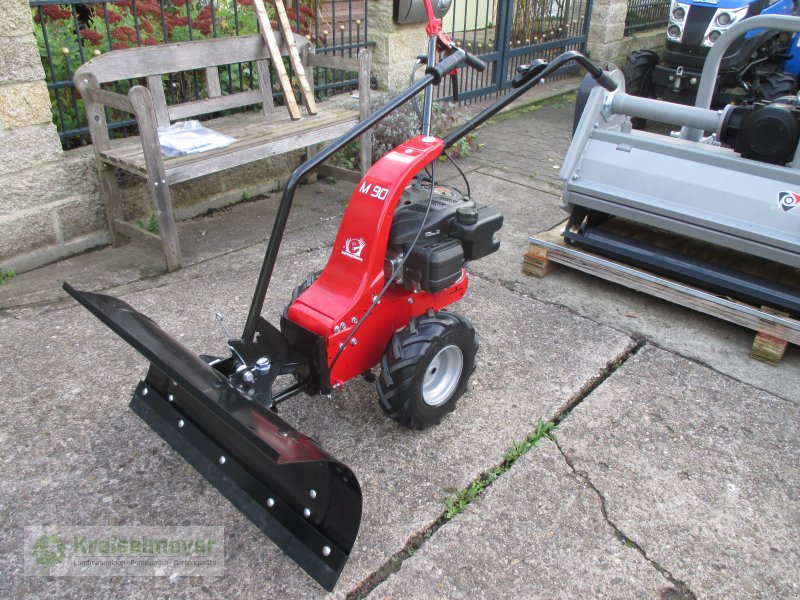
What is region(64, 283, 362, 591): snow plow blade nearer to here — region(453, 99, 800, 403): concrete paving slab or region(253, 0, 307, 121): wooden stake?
region(453, 99, 800, 403): concrete paving slab

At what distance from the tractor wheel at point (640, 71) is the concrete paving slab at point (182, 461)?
402cm

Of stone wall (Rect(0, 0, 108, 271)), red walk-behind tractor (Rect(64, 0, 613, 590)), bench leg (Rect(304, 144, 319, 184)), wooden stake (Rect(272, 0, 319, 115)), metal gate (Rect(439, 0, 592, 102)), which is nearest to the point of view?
red walk-behind tractor (Rect(64, 0, 613, 590))

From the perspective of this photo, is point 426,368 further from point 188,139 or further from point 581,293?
point 188,139

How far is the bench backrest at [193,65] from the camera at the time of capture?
3678 mm

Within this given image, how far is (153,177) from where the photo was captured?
338cm

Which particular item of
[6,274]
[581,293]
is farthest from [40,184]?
[581,293]

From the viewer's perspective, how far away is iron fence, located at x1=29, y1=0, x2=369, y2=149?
382 cm

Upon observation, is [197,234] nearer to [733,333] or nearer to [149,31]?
[149,31]

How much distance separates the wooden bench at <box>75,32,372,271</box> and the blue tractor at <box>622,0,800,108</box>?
131 inches

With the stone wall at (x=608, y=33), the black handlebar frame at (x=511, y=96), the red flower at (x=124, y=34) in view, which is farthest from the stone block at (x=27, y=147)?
the stone wall at (x=608, y=33)

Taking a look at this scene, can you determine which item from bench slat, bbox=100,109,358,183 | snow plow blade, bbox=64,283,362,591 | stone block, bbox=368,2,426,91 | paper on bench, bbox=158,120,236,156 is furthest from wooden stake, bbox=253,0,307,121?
snow plow blade, bbox=64,283,362,591

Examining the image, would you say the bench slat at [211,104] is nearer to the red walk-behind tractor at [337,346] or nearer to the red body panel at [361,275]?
the red walk-behind tractor at [337,346]

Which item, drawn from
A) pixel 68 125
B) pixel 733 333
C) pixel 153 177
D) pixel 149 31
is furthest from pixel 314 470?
pixel 149 31

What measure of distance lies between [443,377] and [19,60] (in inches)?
108
